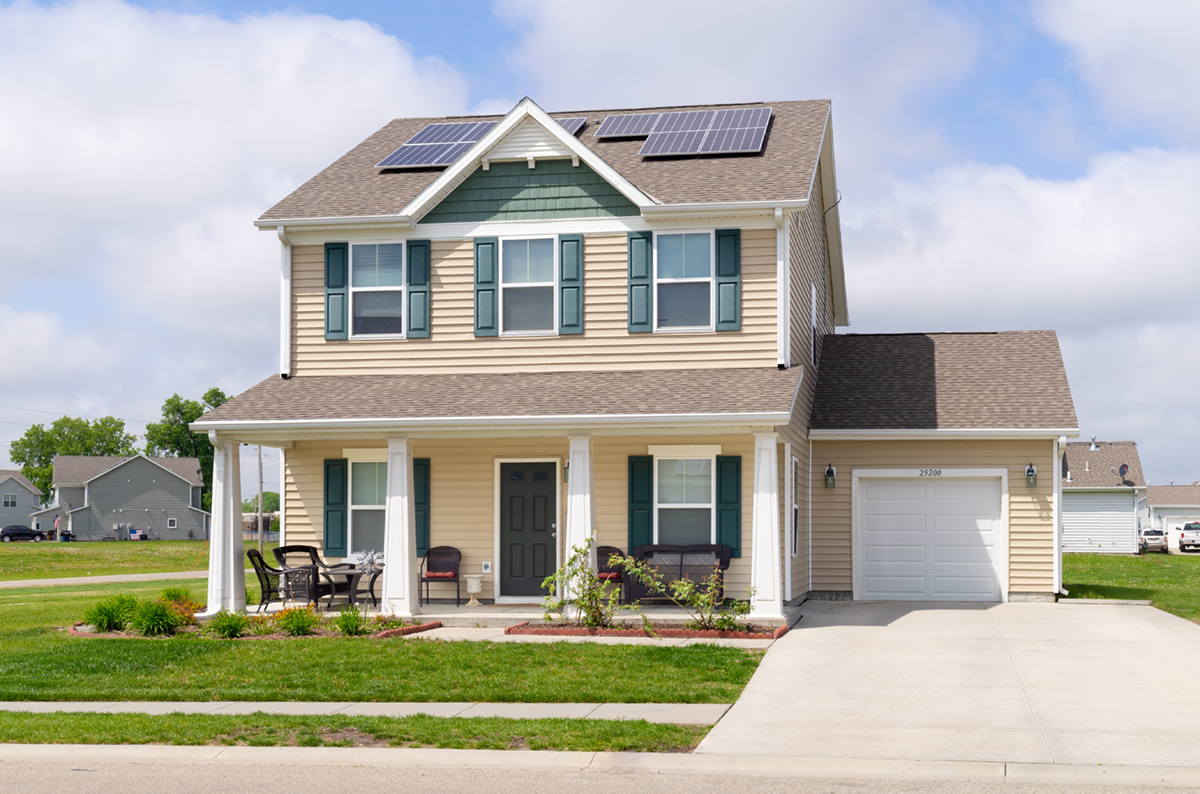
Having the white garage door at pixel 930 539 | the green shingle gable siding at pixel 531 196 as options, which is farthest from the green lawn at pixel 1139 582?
the green shingle gable siding at pixel 531 196

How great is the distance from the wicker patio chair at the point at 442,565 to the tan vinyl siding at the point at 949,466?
5.95m

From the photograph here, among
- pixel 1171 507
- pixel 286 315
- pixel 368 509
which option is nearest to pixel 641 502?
pixel 368 509

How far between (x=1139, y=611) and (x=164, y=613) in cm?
1376

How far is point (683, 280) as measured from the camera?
54.7ft

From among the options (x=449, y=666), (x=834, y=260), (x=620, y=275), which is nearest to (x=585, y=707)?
(x=449, y=666)

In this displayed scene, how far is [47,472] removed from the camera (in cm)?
9619

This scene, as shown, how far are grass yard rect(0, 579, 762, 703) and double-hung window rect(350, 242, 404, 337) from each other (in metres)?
5.59

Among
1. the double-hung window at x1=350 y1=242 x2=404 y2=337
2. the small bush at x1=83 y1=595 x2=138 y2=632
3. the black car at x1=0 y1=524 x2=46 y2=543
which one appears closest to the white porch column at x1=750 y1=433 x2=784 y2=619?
the double-hung window at x1=350 y1=242 x2=404 y2=337

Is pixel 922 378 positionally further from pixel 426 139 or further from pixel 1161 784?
pixel 1161 784

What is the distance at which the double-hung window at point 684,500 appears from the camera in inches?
643

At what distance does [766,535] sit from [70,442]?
96939mm

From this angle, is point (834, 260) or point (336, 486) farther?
point (834, 260)

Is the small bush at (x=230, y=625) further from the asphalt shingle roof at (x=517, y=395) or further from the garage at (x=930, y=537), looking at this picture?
the garage at (x=930, y=537)

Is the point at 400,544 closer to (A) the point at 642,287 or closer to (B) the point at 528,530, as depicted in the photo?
(B) the point at 528,530
